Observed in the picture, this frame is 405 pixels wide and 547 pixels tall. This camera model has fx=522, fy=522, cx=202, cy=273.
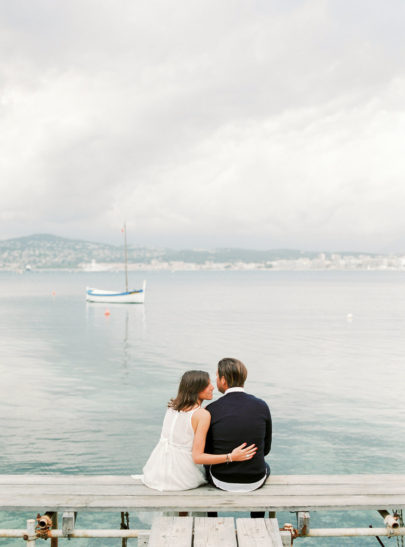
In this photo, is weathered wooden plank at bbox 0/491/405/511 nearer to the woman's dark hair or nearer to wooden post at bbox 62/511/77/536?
wooden post at bbox 62/511/77/536

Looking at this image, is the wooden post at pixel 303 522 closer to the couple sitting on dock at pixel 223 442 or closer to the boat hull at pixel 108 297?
the couple sitting on dock at pixel 223 442

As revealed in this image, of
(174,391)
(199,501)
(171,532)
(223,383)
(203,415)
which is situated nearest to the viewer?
(171,532)

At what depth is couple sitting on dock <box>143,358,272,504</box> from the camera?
5551 millimetres

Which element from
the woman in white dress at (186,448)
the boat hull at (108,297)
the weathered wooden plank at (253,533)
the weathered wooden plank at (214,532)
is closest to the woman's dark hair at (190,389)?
the woman in white dress at (186,448)

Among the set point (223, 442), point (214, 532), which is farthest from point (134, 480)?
point (214, 532)

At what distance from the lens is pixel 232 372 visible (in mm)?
5551

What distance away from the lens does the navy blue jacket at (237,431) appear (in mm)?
5586

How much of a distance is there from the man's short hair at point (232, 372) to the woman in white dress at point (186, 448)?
0.22m

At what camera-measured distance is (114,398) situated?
22172 mm

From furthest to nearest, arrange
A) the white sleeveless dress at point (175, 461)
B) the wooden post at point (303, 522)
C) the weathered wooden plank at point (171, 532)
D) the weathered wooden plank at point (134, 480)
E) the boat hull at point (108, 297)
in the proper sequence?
the boat hull at point (108, 297)
the weathered wooden plank at point (134, 480)
the white sleeveless dress at point (175, 461)
the wooden post at point (303, 522)
the weathered wooden plank at point (171, 532)

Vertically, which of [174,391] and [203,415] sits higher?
[203,415]

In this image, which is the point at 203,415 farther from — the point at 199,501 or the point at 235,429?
the point at 199,501

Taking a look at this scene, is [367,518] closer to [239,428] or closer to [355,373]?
[239,428]

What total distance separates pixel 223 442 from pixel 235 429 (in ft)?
0.63
